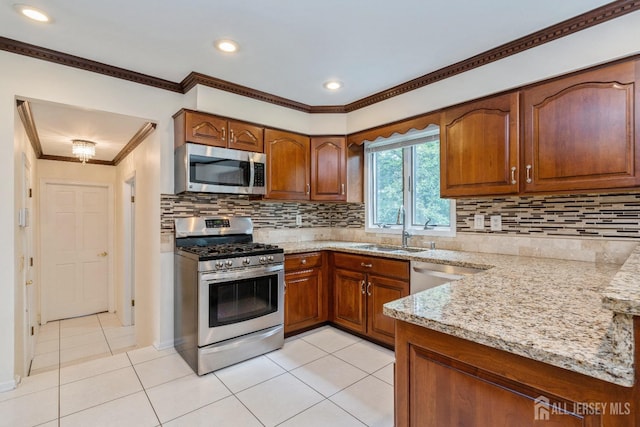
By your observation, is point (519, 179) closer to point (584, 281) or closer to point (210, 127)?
point (584, 281)

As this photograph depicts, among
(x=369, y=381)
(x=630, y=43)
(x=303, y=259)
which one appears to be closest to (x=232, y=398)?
(x=369, y=381)

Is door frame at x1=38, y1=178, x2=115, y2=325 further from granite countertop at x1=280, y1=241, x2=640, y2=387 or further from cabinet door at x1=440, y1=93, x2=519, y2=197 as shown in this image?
granite countertop at x1=280, y1=241, x2=640, y2=387

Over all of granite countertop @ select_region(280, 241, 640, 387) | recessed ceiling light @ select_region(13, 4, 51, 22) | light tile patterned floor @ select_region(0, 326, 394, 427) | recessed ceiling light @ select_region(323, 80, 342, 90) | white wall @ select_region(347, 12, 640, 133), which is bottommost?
light tile patterned floor @ select_region(0, 326, 394, 427)

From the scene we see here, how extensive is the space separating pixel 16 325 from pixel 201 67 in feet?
7.58

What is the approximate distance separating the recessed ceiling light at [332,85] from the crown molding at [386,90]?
401 millimetres

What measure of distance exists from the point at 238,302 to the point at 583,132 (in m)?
2.64

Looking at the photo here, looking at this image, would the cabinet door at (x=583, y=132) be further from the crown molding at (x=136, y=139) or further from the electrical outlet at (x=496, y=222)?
the crown molding at (x=136, y=139)

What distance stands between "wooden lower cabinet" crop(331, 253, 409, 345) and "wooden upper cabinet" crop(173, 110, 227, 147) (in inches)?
62.2

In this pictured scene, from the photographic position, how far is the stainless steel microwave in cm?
258

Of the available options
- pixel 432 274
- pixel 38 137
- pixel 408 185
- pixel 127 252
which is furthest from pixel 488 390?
pixel 38 137

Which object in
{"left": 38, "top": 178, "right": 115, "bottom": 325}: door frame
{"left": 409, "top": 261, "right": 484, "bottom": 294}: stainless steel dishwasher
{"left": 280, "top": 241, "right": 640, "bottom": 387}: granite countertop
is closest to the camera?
{"left": 280, "top": 241, "right": 640, "bottom": 387}: granite countertop

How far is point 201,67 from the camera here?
247cm

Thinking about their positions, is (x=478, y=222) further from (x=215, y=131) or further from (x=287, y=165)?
(x=215, y=131)

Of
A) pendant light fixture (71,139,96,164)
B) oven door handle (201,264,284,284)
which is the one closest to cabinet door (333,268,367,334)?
oven door handle (201,264,284,284)
